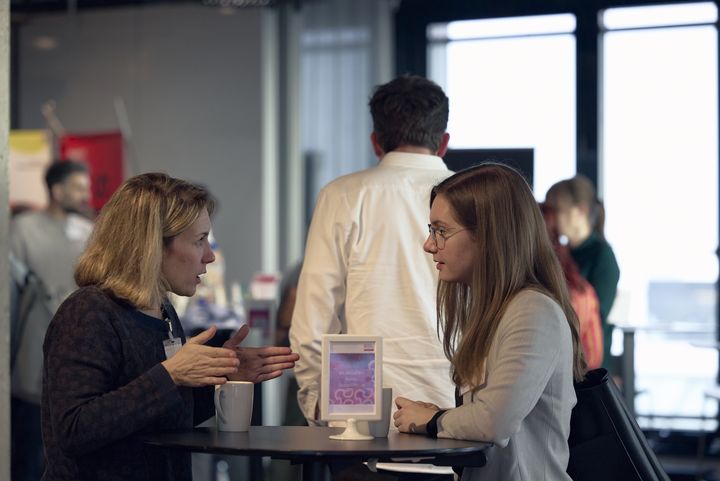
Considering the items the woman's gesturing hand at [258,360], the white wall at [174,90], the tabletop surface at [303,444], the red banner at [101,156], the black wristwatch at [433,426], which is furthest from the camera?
the red banner at [101,156]

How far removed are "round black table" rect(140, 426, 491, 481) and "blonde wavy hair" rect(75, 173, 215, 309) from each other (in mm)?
296

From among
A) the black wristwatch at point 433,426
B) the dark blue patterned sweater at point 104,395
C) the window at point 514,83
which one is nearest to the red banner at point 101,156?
the window at point 514,83

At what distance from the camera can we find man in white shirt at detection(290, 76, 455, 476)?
2.95m

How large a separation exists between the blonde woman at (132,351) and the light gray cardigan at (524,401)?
1.55ft

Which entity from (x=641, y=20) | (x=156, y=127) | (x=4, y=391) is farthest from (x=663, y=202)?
(x=4, y=391)

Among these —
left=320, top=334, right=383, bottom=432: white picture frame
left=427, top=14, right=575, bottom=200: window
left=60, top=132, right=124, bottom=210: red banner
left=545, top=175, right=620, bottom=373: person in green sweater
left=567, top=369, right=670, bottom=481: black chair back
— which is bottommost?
left=567, top=369, right=670, bottom=481: black chair back

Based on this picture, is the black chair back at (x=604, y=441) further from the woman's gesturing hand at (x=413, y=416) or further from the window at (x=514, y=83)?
the window at (x=514, y=83)

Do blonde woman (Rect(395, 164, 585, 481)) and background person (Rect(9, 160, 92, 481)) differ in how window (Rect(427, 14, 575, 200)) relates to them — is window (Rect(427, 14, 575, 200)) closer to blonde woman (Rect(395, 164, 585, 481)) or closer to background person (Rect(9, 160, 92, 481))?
background person (Rect(9, 160, 92, 481))

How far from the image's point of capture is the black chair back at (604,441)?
7.00ft

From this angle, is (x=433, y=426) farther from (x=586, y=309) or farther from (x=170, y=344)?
(x=586, y=309)

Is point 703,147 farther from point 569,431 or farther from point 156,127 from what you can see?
point 569,431

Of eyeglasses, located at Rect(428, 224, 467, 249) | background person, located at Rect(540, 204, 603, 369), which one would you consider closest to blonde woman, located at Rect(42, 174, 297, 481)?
eyeglasses, located at Rect(428, 224, 467, 249)

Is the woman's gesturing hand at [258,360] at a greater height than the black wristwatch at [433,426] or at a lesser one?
greater

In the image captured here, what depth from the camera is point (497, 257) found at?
83.8 inches
